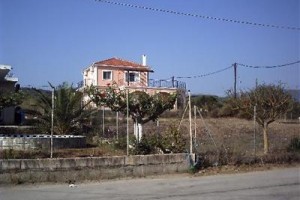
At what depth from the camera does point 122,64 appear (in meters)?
54.8

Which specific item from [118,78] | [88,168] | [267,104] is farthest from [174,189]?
[118,78]

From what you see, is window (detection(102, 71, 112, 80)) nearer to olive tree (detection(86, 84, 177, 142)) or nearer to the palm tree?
the palm tree

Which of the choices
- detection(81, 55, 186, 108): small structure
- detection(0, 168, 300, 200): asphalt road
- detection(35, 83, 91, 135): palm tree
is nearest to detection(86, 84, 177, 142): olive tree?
detection(35, 83, 91, 135): palm tree

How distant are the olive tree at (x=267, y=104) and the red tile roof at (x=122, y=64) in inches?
1479

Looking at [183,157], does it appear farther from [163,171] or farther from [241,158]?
[241,158]

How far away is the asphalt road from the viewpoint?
9.31 meters

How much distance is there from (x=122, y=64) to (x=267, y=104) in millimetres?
39688

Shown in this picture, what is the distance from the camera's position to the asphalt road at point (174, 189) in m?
9.31

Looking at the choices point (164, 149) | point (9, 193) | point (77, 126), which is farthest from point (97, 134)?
point (9, 193)

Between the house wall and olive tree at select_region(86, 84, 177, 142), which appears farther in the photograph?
the house wall

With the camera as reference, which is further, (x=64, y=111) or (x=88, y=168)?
(x=64, y=111)

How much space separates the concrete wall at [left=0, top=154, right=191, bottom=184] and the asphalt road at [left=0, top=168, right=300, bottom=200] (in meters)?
0.41

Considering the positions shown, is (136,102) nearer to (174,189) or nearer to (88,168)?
(88,168)

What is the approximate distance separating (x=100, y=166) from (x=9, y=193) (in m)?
2.90
